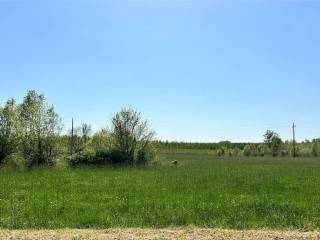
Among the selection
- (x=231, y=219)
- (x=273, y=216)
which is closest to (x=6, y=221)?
(x=231, y=219)

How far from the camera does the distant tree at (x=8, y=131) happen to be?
39.9 m

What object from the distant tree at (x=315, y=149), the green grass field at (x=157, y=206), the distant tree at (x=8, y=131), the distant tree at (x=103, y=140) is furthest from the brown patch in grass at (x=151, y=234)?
the distant tree at (x=315, y=149)

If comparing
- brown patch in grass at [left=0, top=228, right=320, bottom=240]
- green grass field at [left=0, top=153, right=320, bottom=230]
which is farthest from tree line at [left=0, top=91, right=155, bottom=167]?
brown patch in grass at [left=0, top=228, right=320, bottom=240]

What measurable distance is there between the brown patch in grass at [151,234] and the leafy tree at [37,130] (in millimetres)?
31114

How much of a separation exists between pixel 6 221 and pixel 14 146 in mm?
28704

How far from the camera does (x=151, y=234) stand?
1134cm

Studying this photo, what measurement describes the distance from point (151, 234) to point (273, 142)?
96.8m

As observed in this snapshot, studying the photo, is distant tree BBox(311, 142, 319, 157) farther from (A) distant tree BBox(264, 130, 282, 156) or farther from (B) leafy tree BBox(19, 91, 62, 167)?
(B) leafy tree BBox(19, 91, 62, 167)

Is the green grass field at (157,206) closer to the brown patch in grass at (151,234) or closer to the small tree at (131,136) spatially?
the brown patch in grass at (151,234)

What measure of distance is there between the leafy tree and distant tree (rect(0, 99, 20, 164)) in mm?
1037

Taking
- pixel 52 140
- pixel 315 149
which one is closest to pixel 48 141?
pixel 52 140

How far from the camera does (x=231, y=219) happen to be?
1341 centimetres

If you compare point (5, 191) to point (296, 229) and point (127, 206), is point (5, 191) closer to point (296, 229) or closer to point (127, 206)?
point (127, 206)

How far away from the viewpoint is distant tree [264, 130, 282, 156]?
102525 millimetres
